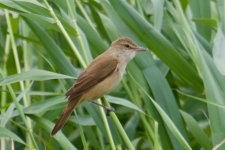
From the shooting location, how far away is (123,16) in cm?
315

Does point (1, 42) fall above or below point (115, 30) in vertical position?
above

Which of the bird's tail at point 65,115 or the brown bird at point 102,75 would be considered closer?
the bird's tail at point 65,115

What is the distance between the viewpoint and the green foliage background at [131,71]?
9.07 feet

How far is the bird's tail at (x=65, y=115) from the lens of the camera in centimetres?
271

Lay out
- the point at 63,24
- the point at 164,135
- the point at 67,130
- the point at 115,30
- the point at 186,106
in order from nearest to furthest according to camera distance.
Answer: the point at 63,24, the point at 164,135, the point at 115,30, the point at 186,106, the point at 67,130

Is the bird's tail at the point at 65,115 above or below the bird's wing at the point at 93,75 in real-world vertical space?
below

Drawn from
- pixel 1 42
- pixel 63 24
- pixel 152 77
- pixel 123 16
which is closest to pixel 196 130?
pixel 152 77

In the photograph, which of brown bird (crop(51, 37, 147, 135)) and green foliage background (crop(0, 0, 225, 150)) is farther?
brown bird (crop(51, 37, 147, 135))

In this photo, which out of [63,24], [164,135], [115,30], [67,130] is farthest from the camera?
[67,130]

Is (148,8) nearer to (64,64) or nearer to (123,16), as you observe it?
(123,16)

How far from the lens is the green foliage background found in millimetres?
2764

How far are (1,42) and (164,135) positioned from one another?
3.88ft

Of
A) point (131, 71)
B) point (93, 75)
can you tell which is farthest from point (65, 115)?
point (131, 71)

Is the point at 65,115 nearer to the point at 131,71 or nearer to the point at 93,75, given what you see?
the point at 93,75
